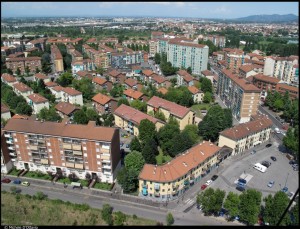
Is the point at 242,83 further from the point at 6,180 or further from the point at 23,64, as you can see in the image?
the point at 23,64

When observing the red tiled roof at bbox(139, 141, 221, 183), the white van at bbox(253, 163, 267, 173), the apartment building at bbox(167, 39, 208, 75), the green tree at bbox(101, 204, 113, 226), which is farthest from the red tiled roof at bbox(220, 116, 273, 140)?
the apartment building at bbox(167, 39, 208, 75)

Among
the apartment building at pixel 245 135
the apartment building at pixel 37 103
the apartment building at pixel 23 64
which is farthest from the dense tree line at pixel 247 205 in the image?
the apartment building at pixel 23 64

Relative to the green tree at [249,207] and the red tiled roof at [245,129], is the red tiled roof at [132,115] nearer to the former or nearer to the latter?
the red tiled roof at [245,129]

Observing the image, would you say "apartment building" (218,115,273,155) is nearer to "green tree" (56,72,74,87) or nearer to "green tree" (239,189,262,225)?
"green tree" (239,189,262,225)

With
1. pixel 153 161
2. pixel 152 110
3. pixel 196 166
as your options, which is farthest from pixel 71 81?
pixel 196 166

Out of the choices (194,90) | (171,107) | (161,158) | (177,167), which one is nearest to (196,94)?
(194,90)

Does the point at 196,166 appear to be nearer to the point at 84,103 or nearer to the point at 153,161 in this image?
the point at 153,161

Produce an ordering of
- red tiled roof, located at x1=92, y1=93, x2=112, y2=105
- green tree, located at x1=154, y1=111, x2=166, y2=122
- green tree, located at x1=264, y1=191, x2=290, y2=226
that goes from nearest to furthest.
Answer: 1. green tree, located at x1=264, y1=191, x2=290, y2=226
2. green tree, located at x1=154, y1=111, x2=166, y2=122
3. red tiled roof, located at x1=92, y1=93, x2=112, y2=105
